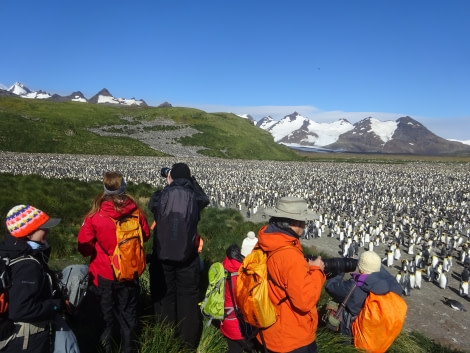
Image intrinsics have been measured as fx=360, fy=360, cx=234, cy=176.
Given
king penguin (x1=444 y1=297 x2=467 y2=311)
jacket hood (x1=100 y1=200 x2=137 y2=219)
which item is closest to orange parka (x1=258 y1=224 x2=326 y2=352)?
jacket hood (x1=100 y1=200 x2=137 y2=219)

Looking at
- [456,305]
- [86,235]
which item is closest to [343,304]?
[86,235]

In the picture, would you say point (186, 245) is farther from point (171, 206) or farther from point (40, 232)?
point (40, 232)

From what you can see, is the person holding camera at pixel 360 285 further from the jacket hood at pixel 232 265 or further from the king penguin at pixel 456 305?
the king penguin at pixel 456 305

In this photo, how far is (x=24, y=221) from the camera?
2.77 meters

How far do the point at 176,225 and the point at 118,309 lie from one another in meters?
1.12

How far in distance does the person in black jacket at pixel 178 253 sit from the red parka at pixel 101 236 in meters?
0.43

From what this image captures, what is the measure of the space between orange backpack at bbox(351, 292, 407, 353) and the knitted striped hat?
3.28m

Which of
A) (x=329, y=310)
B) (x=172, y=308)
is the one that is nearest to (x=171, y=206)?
(x=172, y=308)

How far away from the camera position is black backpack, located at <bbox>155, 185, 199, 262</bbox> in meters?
3.96

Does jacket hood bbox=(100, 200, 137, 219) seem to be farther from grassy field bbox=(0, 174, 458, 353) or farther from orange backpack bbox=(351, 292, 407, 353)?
orange backpack bbox=(351, 292, 407, 353)

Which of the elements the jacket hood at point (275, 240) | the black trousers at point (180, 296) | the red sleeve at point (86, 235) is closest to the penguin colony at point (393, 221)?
the jacket hood at point (275, 240)

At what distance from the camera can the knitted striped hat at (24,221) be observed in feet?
9.00

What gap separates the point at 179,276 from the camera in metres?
4.28

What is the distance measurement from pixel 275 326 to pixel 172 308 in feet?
5.90
